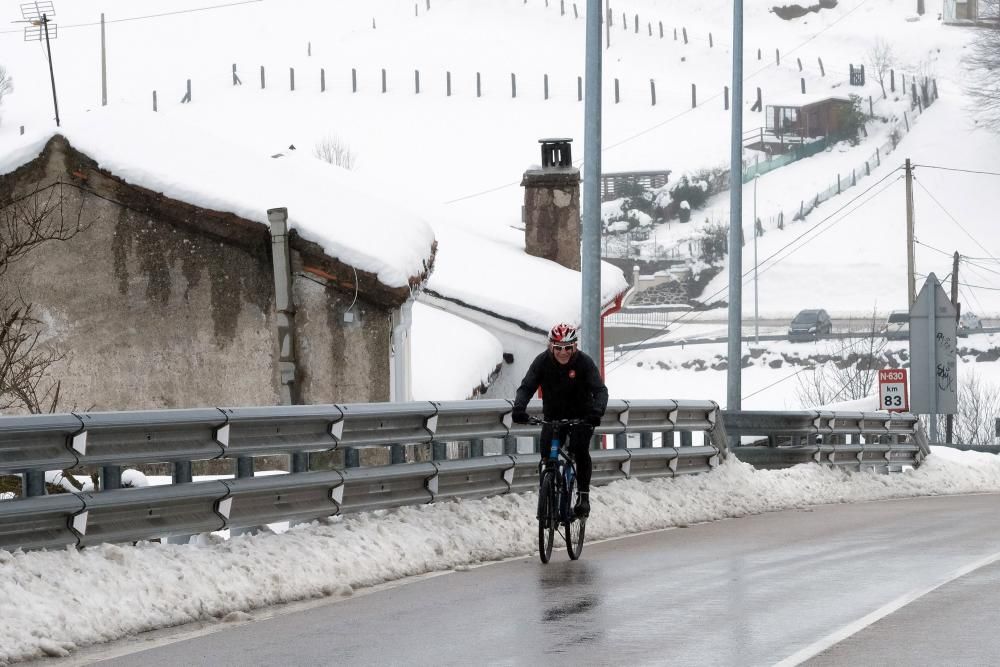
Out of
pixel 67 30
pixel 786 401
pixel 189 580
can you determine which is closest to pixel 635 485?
pixel 189 580

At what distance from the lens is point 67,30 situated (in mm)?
194875

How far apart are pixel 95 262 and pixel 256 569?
12.5 metres

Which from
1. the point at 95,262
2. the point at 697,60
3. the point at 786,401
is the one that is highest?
the point at 697,60

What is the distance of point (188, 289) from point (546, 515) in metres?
10.4

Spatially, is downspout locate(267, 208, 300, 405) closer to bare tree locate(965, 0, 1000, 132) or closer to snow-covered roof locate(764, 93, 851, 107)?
bare tree locate(965, 0, 1000, 132)

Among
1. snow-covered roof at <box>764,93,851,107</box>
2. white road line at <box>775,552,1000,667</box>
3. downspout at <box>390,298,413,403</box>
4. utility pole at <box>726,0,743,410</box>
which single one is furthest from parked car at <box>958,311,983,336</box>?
white road line at <box>775,552,1000,667</box>

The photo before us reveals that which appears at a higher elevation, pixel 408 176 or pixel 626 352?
pixel 408 176

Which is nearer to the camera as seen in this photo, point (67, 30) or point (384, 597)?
point (384, 597)

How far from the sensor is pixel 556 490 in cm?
1271

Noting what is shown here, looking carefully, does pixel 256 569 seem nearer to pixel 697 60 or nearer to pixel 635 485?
pixel 635 485

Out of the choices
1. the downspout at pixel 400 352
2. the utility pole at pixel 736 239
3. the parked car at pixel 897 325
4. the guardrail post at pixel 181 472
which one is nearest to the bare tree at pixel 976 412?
the parked car at pixel 897 325

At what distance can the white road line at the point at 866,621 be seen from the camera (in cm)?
801

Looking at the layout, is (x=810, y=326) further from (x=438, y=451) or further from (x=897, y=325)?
(x=438, y=451)

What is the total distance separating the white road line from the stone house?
35.5 feet
